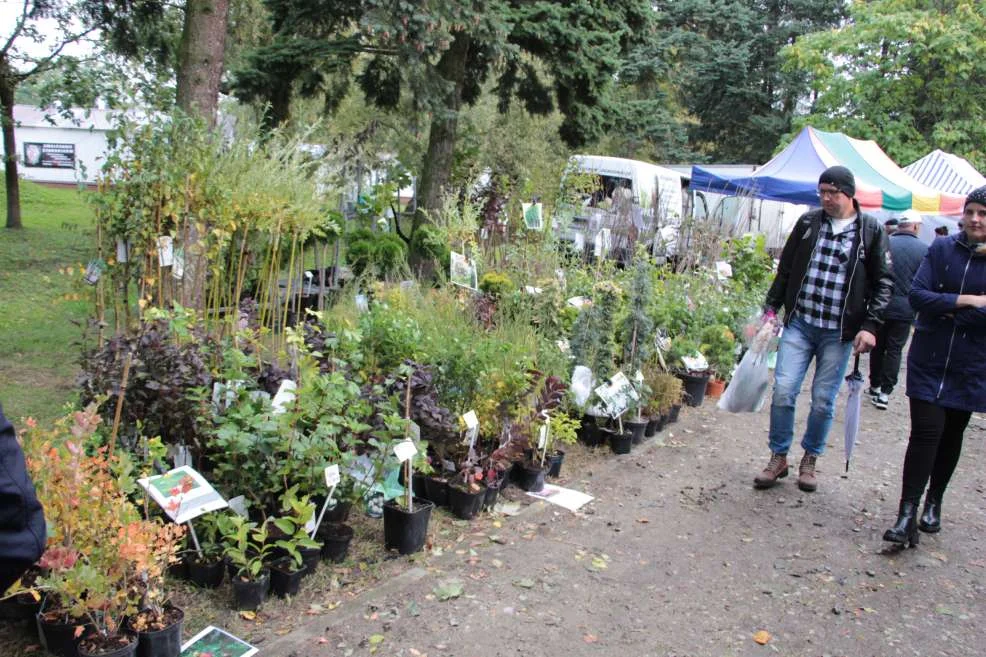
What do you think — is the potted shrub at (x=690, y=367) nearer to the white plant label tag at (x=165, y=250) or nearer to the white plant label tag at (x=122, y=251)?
the white plant label tag at (x=165, y=250)

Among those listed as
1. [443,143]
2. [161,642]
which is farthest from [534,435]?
[443,143]

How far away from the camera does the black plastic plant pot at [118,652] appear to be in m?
2.38

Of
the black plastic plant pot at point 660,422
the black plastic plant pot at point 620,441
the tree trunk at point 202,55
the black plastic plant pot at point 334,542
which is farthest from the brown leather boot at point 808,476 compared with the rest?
the tree trunk at point 202,55

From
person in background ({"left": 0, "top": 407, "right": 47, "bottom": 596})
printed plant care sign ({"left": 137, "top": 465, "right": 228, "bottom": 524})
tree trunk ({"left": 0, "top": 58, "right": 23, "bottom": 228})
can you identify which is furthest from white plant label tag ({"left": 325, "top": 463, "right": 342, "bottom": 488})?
tree trunk ({"left": 0, "top": 58, "right": 23, "bottom": 228})

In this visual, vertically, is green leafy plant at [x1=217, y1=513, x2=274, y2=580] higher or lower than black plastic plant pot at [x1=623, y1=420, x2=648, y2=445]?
higher

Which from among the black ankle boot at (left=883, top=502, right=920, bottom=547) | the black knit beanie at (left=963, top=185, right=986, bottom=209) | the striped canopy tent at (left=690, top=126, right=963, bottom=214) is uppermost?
the striped canopy tent at (left=690, top=126, right=963, bottom=214)

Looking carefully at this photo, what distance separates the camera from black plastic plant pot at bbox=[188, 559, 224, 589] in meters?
3.02

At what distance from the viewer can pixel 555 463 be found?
469cm

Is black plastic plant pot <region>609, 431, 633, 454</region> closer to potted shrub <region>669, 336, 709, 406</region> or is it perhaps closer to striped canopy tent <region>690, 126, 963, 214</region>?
potted shrub <region>669, 336, 709, 406</region>

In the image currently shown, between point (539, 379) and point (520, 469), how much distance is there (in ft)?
1.75

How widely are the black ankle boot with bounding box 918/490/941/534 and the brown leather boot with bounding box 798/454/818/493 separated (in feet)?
2.04

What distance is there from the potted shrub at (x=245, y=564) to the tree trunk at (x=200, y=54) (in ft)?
12.0

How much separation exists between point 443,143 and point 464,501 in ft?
23.2

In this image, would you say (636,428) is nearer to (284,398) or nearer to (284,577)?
(284,398)
